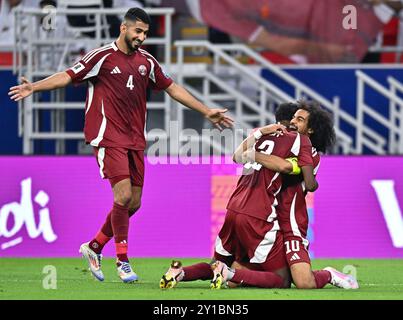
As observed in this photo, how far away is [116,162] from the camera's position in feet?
36.1

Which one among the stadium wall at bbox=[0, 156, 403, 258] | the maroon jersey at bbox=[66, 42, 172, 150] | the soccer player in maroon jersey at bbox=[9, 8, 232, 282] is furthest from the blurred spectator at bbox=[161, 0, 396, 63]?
the maroon jersey at bbox=[66, 42, 172, 150]

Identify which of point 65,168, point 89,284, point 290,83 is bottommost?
point 89,284

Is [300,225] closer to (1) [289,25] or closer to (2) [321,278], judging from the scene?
(2) [321,278]

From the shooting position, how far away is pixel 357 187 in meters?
14.8

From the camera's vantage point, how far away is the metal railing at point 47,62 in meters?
17.0

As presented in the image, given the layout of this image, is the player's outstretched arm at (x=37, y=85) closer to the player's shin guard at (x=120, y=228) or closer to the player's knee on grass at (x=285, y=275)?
the player's shin guard at (x=120, y=228)

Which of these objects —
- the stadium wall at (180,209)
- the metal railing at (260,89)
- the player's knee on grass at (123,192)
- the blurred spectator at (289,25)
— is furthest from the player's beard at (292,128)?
the blurred spectator at (289,25)

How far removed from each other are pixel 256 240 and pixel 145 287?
3.22ft

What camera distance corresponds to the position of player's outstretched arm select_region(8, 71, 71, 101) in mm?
10367

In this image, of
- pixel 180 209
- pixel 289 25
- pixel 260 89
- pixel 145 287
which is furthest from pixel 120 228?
pixel 289 25

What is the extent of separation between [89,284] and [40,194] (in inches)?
161
